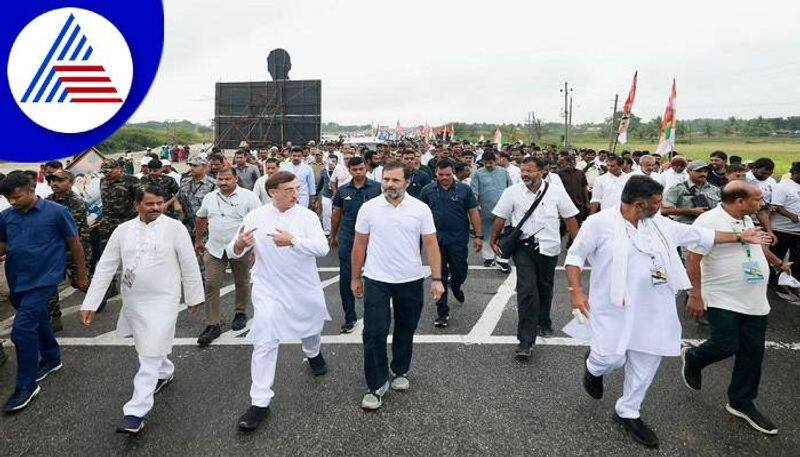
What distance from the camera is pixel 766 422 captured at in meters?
3.30

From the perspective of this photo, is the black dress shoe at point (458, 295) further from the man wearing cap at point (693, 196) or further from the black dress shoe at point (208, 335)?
the man wearing cap at point (693, 196)

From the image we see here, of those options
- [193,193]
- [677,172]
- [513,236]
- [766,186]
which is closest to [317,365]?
[513,236]

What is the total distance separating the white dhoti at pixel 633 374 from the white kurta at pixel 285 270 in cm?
218

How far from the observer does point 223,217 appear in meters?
5.14

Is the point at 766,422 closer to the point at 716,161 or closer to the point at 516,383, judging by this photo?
the point at 516,383

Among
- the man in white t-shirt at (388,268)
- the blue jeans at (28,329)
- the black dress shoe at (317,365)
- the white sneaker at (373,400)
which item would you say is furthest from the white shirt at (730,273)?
the blue jeans at (28,329)

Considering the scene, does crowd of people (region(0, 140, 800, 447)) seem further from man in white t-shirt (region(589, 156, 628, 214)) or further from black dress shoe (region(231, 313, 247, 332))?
man in white t-shirt (region(589, 156, 628, 214))

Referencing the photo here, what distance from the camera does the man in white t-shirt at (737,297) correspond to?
3.37 m

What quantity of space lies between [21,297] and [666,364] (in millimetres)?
5517

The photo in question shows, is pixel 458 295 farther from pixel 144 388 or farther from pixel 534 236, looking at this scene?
pixel 144 388

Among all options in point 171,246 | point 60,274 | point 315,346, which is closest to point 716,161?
point 315,346

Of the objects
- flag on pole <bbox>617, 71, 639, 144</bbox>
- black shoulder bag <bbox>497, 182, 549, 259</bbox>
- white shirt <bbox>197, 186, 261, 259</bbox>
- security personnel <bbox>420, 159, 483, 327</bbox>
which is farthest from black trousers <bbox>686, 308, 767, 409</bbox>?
flag on pole <bbox>617, 71, 639, 144</bbox>

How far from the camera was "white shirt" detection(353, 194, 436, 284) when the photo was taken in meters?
3.71

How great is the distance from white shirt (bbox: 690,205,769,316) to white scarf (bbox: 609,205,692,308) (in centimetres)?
42
